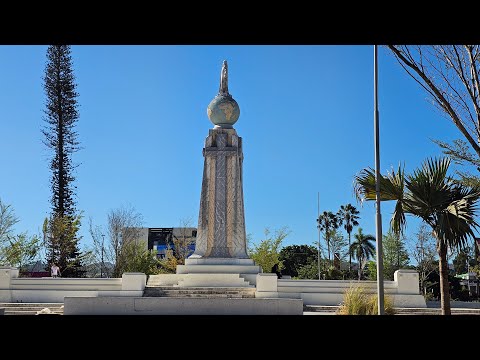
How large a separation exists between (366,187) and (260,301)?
543cm

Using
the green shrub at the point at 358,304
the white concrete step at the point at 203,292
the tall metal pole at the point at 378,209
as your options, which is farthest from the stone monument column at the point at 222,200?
the tall metal pole at the point at 378,209

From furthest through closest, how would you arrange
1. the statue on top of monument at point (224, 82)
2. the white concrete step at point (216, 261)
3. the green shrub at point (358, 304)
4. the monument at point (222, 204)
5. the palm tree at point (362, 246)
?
the palm tree at point (362, 246) < the statue on top of monument at point (224, 82) < the monument at point (222, 204) < the white concrete step at point (216, 261) < the green shrub at point (358, 304)

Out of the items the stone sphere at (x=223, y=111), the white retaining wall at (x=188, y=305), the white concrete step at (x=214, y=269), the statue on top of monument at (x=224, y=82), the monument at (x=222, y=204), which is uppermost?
the statue on top of monument at (x=224, y=82)

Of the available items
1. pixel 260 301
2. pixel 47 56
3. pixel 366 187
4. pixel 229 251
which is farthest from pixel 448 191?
pixel 47 56

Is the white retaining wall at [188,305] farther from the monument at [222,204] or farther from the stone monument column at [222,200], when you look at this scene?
the stone monument column at [222,200]

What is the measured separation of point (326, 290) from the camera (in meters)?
21.1

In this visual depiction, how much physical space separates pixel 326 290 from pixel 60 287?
10.0 m

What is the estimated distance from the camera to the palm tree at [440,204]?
1171cm

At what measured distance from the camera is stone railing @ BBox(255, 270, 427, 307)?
66.3 ft

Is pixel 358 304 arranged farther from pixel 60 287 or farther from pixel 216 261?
pixel 60 287

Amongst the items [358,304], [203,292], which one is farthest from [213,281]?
[358,304]

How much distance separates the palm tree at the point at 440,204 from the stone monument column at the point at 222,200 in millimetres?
13041

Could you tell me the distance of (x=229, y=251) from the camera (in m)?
24.9
